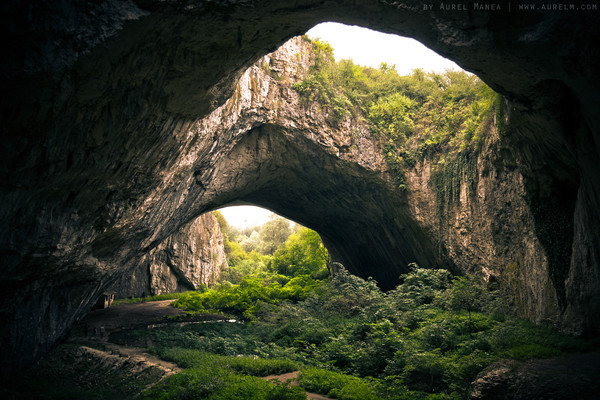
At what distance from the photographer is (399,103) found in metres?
15.6

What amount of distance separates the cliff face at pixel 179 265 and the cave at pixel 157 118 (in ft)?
48.3

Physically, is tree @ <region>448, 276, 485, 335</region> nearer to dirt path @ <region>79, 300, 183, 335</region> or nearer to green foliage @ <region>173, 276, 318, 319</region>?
green foliage @ <region>173, 276, 318, 319</region>

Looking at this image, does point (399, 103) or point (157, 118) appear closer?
point (157, 118)

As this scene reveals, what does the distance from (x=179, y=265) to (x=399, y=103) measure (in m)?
20.2

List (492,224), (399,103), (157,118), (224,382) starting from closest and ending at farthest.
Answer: (157,118), (224,382), (492,224), (399,103)

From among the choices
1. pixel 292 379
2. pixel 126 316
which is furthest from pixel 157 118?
pixel 126 316

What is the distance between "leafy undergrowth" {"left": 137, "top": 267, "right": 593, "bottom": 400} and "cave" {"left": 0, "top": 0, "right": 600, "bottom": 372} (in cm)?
134

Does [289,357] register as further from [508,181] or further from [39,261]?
[508,181]

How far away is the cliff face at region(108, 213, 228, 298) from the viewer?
23859 millimetres

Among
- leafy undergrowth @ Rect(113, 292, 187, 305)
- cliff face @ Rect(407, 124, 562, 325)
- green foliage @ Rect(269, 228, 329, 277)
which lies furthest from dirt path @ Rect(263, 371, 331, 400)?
green foliage @ Rect(269, 228, 329, 277)

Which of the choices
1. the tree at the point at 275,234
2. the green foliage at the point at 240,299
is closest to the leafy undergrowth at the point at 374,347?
the green foliage at the point at 240,299

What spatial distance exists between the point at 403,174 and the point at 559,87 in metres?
9.88

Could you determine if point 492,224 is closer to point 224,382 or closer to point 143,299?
point 224,382

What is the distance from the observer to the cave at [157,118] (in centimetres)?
429
